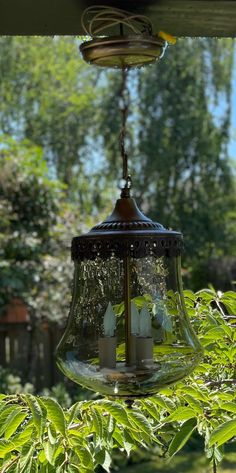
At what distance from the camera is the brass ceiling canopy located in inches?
39.7

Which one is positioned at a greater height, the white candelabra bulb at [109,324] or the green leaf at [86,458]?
the white candelabra bulb at [109,324]

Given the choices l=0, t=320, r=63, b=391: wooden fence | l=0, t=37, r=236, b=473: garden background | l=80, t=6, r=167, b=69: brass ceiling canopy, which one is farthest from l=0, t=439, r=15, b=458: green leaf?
l=0, t=37, r=236, b=473: garden background

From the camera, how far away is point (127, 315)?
1086 millimetres

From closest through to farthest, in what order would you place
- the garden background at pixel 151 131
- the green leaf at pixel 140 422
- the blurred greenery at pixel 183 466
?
the green leaf at pixel 140 422 < the blurred greenery at pixel 183 466 < the garden background at pixel 151 131

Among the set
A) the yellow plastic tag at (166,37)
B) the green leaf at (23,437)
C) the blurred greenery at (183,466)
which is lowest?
the blurred greenery at (183,466)

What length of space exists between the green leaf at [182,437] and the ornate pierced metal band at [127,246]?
333 mm

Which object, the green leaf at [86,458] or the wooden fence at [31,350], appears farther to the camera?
the wooden fence at [31,350]

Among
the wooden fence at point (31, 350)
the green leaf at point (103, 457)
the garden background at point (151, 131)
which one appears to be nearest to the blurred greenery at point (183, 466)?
the wooden fence at point (31, 350)

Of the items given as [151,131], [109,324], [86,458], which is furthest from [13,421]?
[151,131]

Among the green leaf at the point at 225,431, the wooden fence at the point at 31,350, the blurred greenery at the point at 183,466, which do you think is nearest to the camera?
the green leaf at the point at 225,431

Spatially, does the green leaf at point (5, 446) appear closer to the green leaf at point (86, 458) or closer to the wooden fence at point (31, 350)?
the green leaf at point (86, 458)

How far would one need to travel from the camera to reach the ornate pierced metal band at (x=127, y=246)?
1.09m

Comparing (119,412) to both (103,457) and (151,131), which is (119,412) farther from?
(151,131)

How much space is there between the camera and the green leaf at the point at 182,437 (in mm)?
1241
